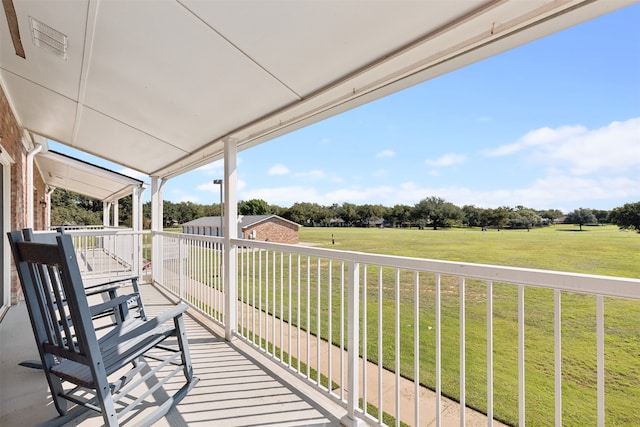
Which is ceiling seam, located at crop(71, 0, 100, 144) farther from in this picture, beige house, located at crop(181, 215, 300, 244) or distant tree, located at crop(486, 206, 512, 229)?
distant tree, located at crop(486, 206, 512, 229)

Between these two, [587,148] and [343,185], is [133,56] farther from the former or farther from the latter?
[343,185]

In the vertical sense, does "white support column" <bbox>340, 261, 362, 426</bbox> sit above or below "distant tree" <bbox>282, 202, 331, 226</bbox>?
below

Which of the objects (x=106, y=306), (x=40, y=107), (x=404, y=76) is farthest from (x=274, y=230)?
(x=404, y=76)

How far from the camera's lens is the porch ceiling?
4.91 feet

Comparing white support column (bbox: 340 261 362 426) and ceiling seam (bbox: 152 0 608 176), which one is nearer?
ceiling seam (bbox: 152 0 608 176)

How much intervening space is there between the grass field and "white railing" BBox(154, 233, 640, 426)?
0.04 m

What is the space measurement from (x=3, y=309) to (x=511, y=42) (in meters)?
5.91

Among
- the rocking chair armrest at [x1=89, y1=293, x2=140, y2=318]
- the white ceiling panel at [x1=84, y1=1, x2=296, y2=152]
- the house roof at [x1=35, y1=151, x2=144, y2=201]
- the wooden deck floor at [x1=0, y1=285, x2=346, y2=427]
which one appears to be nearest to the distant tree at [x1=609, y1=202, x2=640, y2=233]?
the wooden deck floor at [x1=0, y1=285, x2=346, y2=427]

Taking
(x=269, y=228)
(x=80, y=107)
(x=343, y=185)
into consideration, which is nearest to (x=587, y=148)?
(x=269, y=228)

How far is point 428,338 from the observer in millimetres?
7035

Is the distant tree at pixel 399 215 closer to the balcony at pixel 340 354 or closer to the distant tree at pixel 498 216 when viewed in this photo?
the distant tree at pixel 498 216

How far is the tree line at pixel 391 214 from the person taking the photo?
24.3 feet

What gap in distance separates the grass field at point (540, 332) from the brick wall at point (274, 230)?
1.19m

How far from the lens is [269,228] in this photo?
1380 cm
